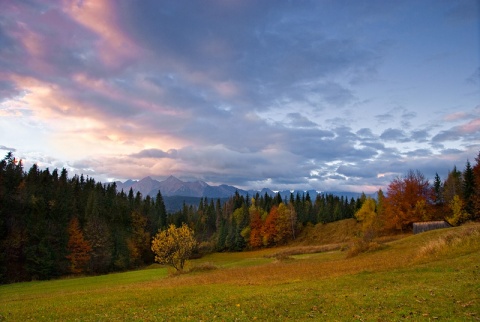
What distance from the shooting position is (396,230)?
283 ft

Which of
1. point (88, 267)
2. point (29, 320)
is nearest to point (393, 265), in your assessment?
point (29, 320)

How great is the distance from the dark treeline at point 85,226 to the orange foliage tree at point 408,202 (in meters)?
44.6

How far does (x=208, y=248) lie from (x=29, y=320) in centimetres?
10739

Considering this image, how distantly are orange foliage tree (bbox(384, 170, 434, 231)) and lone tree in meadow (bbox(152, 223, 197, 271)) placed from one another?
5685cm

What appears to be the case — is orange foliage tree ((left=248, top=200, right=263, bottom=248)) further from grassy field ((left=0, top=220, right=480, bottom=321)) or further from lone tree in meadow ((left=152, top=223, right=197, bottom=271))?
grassy field ((left=0, top=220, right=480, bottom=321))

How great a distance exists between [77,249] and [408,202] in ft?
288

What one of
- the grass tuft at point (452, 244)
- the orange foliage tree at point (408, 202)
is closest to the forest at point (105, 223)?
the orange foliage tree at point (408, 202)

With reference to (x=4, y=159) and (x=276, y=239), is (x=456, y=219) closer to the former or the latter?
(x=276, y=239)

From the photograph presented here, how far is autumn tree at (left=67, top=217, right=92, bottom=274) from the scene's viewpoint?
7900cm

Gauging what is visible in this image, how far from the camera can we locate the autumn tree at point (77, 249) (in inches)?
3110

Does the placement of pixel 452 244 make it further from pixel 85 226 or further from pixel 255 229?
pixel 255 229

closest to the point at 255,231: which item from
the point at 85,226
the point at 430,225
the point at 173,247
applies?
the point at 85,226

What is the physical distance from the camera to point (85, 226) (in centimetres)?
8612

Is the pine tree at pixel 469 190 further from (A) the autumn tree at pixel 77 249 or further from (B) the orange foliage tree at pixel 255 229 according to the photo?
(A) the autumn tree at pixel 77 249
